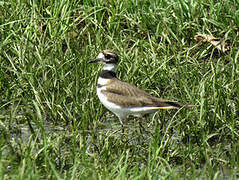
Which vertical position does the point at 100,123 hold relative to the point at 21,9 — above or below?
below

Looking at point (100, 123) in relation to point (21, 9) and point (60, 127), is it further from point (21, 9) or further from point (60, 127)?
point (21, 9)

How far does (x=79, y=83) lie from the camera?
24.9 ft

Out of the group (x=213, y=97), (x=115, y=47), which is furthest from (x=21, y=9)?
(x=213, y=97)

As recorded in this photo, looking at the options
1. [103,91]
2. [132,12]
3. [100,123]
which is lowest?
[100,123]

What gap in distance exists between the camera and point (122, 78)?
8.09m

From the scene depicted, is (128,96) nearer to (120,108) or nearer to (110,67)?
(120,108)

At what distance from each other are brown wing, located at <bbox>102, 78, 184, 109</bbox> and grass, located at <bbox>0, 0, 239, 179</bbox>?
270 millimetres

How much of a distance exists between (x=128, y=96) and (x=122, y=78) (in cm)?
111

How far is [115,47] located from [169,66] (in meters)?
0.83

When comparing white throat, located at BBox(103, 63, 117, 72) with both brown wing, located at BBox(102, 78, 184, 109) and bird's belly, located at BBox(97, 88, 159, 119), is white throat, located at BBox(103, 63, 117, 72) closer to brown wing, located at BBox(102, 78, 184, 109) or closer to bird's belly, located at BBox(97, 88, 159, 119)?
brown wing, located at BBox(102, 78, 184, 109)

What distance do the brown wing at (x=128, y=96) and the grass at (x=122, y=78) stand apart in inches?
10.6

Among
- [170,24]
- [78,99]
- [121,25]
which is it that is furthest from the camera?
[121,25]

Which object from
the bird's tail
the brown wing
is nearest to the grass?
the bird's tail

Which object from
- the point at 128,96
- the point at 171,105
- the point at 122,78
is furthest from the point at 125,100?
the point at 122,78
